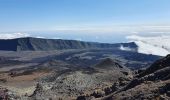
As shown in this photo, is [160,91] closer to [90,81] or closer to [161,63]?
[161,63]

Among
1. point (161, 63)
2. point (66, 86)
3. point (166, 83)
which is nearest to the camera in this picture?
point (166, 83)

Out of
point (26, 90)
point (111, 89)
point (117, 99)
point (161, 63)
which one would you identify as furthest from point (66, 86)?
point (117, 99)

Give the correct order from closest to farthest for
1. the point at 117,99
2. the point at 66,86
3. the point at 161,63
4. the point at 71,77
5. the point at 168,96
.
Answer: the point at 168,96, the point at 117,99, the point at 161,63, the point at 66,86, the point at 71,77

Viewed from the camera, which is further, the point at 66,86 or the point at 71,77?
the point at 71,77

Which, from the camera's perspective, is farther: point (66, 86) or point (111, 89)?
point (66, 86)

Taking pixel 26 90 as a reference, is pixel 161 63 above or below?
above

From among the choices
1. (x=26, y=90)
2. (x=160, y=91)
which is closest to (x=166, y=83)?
(x=160, y=91)

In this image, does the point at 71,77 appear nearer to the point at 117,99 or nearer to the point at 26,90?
the point at 26,90

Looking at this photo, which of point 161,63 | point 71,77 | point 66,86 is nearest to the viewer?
point 161,63

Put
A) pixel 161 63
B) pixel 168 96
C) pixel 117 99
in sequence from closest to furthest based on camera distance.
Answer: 1. pixel 168 96
2. pixel 117 99
3. pixel 161 63
